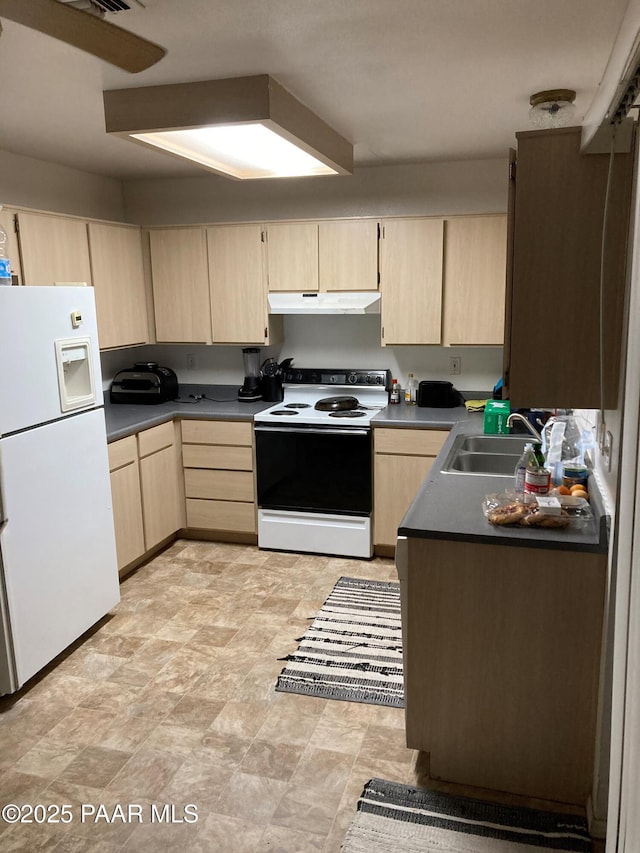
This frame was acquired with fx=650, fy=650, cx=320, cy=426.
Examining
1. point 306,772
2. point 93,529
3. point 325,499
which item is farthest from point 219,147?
point 306,772

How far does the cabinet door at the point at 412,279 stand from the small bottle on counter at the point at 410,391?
0.39 meters

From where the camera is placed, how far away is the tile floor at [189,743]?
2.03m

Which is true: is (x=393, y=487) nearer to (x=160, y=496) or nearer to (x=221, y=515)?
(x=221, y=515)

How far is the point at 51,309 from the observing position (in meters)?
2.76

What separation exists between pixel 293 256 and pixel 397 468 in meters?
1.52

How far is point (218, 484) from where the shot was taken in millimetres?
4273

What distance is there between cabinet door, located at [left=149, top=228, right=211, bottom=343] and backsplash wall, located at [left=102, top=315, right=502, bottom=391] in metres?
0.32

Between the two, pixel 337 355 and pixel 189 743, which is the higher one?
pixel 337 355

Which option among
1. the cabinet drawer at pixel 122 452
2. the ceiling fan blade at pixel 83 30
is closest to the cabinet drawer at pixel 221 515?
the cabinet drawer at pixel 122 452

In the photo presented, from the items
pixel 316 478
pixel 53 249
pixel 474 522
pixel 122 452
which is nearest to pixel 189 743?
pixel 474 522

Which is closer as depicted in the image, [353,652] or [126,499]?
[353,652]

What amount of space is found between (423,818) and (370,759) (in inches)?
12.4

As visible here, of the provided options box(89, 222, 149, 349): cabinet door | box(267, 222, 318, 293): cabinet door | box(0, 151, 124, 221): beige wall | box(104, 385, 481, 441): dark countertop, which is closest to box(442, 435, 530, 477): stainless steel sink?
box(104, 385, 481, 441): dark countertop

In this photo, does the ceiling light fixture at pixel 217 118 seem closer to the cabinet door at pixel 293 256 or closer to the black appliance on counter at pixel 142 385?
the cabinet door at pixel 293 256
